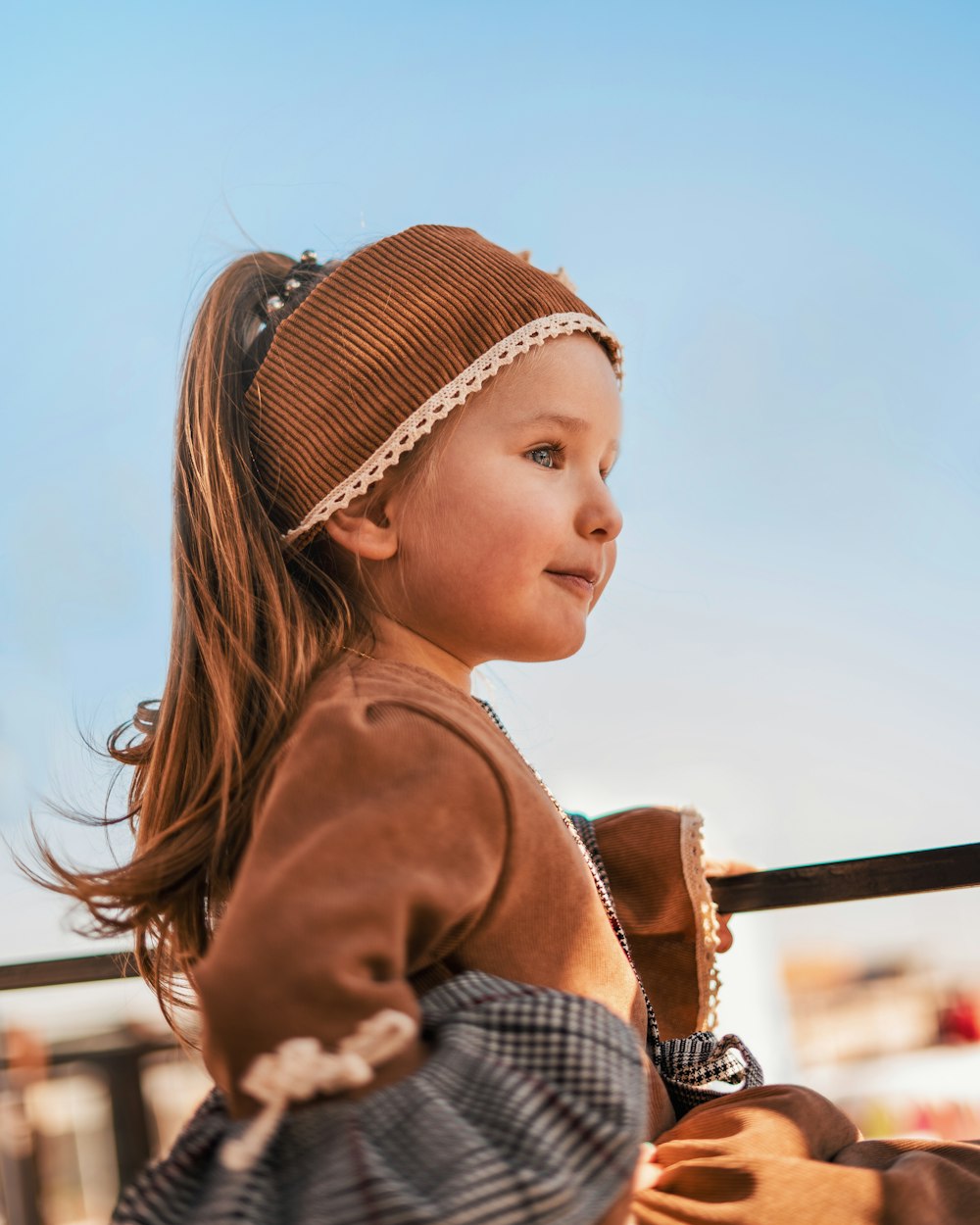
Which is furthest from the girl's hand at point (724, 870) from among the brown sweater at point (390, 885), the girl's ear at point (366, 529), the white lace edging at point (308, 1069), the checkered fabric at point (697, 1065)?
the white lace edging at point (308, 1069)

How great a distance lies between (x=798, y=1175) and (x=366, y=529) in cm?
75

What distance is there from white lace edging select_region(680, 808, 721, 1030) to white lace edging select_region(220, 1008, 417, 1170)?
0.68 meters

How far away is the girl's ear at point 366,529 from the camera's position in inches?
52.7

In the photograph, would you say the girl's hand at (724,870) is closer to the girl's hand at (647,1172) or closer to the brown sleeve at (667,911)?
the brown sleeve at (667,911)

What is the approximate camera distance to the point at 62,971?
161 centimetres

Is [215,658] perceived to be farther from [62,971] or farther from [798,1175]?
[798,1175]

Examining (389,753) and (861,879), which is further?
(861,879)

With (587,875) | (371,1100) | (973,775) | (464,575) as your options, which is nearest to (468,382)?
(464,575)

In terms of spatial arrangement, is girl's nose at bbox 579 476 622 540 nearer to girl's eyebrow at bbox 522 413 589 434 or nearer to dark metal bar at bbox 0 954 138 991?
girl's eyebrow at bbox 522 413 589 434

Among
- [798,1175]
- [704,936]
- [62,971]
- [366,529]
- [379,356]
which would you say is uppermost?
[379,356]

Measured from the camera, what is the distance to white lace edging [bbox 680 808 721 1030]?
144 centimetres

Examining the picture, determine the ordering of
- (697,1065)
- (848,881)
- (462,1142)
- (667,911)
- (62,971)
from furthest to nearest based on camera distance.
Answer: (62,971)
(667,911)
(848,881)
(697,1065)
(462,1142)

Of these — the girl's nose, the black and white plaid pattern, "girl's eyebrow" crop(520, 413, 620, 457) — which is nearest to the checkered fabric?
the black and white plaid pattern

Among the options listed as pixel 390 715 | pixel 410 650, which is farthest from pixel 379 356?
pixel 390 715
